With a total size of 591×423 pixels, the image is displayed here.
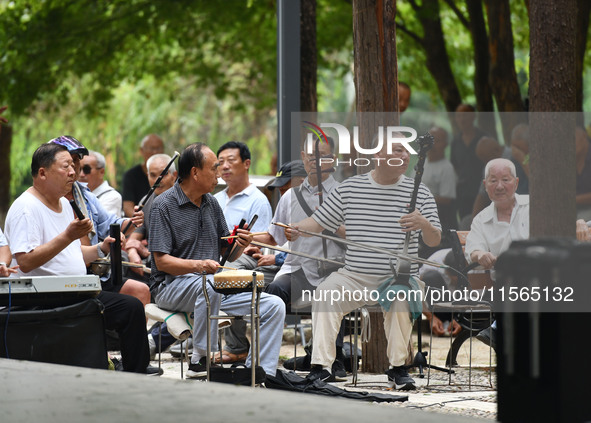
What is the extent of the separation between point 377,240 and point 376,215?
182 millimetres

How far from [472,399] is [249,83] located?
14.9 metres

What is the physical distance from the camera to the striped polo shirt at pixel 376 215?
7844mm

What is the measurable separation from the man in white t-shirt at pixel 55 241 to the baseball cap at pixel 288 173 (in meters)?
1.90

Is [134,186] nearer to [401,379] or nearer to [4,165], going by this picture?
[401,379]

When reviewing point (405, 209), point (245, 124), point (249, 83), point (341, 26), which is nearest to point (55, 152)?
point (405, 209)

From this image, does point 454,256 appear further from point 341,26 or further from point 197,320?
point 341,26

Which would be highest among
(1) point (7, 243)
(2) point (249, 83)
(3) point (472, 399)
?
(2) point (249, 83)

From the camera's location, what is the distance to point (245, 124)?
4016 cm

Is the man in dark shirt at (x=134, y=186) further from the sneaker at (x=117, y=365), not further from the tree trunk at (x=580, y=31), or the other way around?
the tree trunk at (x=580, y=31)

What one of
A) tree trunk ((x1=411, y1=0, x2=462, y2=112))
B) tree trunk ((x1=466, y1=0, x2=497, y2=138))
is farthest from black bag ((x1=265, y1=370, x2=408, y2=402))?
tree trunk ((x1=411, y1=0, x2=462, y2=112))

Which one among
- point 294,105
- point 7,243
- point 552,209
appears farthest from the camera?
point 294,105

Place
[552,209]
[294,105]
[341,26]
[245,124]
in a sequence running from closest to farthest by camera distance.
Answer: [552,209], [294,105], [341,26], [245,124]

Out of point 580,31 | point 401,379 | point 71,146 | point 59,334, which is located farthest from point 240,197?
point 580,31

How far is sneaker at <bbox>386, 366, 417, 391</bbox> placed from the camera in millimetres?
7699
